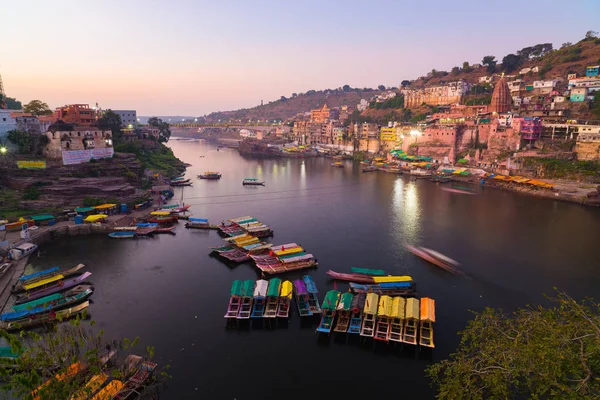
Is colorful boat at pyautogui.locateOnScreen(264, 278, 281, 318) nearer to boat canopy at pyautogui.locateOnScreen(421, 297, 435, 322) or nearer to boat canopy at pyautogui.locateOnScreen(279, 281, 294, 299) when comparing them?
boat canopy at pyautogui.locateOnScreen(279, 281, 294, 299)

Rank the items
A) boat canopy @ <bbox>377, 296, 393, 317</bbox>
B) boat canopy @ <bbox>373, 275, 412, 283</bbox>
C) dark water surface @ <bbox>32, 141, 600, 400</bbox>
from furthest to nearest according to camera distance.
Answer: boat canopy @ <bbox>373, 275, 412, 283</bbox>
boat canopy @ <bbox>377, 296, 393, 317</bbox>
dark water surface @ <bbox>32, 141, 600, 400</bbox>

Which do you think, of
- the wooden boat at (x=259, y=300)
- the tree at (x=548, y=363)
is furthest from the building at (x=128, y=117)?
the tree at (x=548, y=363)

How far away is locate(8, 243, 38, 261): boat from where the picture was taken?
24.1m

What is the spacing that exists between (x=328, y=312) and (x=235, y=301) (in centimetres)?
525

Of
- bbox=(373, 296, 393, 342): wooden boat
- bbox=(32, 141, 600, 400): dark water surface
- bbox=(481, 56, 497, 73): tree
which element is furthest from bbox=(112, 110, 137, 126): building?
bbox=(481, 56, 497, 73): tree

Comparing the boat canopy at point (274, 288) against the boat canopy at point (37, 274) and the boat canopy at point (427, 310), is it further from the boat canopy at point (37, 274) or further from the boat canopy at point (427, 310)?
the boat canopy at point (37, 274)

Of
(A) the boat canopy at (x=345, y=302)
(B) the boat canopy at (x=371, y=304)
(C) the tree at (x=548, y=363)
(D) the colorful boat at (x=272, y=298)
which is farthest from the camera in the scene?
(D) the colorful boat at (x=272, y=298)

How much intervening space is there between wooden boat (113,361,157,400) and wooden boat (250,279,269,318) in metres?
5.59

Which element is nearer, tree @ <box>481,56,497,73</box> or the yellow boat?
the yellow boat

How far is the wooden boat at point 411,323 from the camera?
16234 mm

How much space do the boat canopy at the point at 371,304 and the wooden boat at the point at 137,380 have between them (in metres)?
9.93

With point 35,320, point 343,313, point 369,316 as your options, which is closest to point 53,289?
point 35,320

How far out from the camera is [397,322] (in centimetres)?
1705

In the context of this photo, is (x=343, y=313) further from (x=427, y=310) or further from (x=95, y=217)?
(x=95, y=217)
